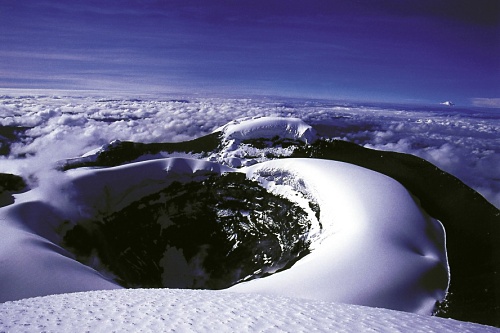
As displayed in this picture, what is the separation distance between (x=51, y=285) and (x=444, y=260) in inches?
1491

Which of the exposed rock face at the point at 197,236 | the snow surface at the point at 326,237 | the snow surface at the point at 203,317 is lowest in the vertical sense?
the exposed rock face at the point at 197,236

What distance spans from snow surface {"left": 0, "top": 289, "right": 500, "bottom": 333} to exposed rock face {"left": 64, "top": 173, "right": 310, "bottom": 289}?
114 feet

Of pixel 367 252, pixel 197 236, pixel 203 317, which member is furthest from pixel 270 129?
pixel 203 317

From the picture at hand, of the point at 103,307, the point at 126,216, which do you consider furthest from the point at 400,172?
the point at 103,307

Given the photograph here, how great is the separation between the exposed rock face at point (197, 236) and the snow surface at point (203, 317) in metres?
34.8

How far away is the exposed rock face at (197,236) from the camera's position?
5174 cm

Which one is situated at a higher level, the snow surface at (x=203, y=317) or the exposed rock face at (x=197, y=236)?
the snow surface at (x=203, y=317)

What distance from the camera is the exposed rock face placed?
5174 cm

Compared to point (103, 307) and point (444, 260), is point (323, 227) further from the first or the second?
point (103, 307)

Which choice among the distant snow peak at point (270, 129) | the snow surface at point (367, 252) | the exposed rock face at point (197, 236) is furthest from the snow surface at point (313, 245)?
the distant snow peak at point (270, 129)

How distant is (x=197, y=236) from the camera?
6462 centimetres

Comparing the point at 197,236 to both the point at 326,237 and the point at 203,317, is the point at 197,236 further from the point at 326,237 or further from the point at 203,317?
the point at 203,317

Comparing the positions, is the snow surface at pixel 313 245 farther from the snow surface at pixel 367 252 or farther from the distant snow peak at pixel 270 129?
the distant snow peak at pixel 270 129

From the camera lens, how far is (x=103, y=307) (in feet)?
36.8
